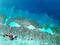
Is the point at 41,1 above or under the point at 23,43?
above

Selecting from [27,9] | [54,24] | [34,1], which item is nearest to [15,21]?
[27,9]

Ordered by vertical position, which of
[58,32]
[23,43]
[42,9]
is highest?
[42,9]

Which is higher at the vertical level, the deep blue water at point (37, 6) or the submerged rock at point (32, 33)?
the deep blue water at point (37, 6)

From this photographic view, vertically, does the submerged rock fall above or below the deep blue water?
below

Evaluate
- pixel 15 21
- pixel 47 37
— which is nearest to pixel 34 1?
pixel 15 21

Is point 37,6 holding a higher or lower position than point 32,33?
higher

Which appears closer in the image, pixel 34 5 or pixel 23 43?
pixel 23 43

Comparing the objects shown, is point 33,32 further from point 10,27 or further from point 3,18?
point 3,18
